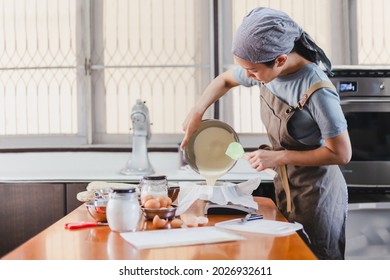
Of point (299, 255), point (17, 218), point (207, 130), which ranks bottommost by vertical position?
point (17, 218)

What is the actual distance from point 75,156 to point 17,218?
0.55m

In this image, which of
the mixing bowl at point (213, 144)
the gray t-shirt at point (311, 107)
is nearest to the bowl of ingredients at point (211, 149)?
the mixing bowl at point (213, 144)

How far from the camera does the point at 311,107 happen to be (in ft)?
4.94

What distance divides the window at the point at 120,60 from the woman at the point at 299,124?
117 cm

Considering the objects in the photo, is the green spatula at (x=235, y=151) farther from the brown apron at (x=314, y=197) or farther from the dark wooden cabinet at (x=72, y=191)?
the dark wooden cabinet at (x=72, y=191)

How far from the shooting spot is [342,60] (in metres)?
2.82

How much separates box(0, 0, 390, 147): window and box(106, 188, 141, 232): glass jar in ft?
5.32

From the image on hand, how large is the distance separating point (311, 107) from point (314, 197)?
300mm

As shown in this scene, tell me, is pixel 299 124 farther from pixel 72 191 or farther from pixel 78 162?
pixel 78 162

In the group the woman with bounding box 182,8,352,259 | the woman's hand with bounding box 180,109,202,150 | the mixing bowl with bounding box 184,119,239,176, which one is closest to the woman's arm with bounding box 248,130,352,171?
the woman with bounding box 182,8,352,259

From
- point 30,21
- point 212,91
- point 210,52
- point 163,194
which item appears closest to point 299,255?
point 163,194

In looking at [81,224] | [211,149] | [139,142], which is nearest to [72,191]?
[139,142]

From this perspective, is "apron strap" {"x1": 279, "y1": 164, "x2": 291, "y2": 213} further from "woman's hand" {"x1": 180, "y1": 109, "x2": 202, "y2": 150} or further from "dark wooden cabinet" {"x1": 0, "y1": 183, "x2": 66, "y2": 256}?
"dark wooden cabinet" {"x1": 0, "y1": 183, "x2": 66, "y2": 256}

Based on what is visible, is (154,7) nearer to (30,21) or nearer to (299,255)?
(30,21)
